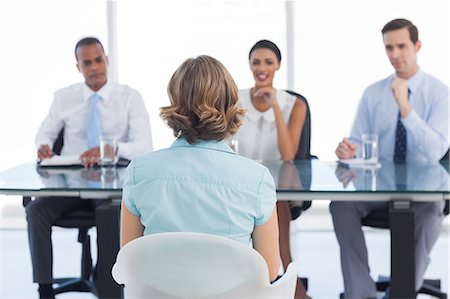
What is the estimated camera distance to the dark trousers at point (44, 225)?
3979 millimetres

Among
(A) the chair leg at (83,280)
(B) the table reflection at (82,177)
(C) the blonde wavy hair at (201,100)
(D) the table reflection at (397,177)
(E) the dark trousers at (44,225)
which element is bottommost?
(A) the chair leg at (83,280)

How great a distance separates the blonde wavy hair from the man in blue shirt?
5.77ft

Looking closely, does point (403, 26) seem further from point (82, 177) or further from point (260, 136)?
point (82, 177)

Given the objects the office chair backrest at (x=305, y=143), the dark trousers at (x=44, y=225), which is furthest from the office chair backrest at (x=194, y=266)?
the office chair backrest at (x=305, y=143)

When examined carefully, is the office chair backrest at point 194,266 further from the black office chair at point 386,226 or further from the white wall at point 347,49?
the white wall at point 347,49

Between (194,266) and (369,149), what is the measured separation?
6.73 feet

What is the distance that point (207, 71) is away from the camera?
2268 mm

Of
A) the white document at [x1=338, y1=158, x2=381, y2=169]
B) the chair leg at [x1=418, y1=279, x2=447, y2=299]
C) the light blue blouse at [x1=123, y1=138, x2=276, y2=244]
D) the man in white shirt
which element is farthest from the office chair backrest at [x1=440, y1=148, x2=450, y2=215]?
the light blue blouse at [x1=123, y1=138, x2=276, y2=244]

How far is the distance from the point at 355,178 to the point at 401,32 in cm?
105

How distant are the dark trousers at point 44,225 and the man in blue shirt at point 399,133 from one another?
123 centimetres

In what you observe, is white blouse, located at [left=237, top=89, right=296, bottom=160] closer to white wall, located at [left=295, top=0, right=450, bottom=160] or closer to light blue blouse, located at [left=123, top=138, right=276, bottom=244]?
white wall, located at [left=295, top=0, right=450, bottom=160]

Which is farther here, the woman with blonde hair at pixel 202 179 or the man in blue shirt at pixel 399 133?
the man in blue shirt at pixel 399 133

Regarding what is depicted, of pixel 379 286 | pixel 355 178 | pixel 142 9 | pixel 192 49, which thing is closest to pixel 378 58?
pixel 192 49

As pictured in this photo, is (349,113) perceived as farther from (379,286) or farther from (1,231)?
(1,231)
